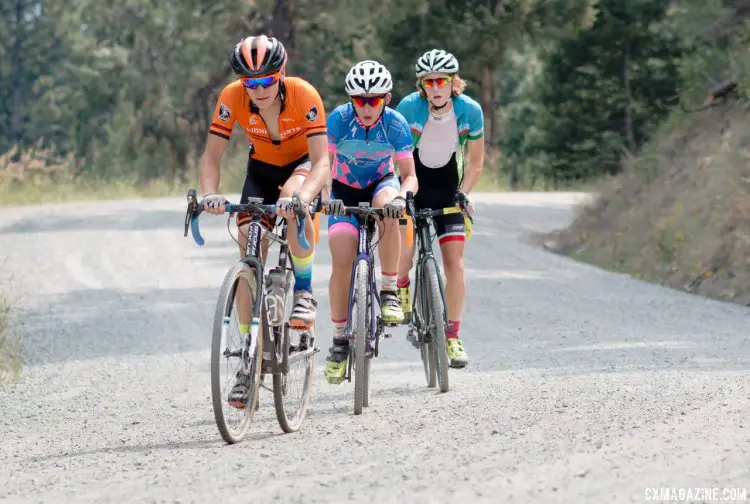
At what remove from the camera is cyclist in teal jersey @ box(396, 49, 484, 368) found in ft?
30.2

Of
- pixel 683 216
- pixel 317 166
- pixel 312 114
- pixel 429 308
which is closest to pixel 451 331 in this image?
pixel 429 308

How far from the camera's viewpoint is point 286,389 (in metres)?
7.63

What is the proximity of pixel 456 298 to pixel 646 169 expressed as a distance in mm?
13449

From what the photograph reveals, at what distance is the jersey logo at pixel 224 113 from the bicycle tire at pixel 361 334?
1.28 metres

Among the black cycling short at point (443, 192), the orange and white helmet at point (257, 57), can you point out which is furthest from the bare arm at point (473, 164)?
the orange and white helmet at point (257, 57)

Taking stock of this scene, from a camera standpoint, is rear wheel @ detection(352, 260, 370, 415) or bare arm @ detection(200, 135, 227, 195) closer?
bare arm @ detection(200, 135, 227, 195)

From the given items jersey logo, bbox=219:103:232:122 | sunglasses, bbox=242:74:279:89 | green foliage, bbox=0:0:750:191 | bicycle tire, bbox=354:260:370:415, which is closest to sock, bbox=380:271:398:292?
bicycle tire, bbox=354:260:370:415

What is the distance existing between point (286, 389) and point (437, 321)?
4.81 feet

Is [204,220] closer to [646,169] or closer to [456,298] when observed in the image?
[646,169]

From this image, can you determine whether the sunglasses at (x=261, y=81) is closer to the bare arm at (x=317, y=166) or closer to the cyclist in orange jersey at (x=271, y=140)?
the cyclist in orange jersey at (x=271, y=140)

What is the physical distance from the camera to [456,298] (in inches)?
378

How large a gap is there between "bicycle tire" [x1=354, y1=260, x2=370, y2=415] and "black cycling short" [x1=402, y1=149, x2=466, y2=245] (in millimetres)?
1314

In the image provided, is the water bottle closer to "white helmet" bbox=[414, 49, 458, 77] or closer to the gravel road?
the gravel road

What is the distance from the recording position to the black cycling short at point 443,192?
9391 mm
